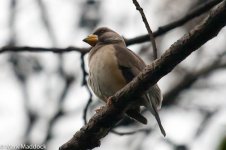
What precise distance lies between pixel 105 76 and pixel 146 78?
168 cm

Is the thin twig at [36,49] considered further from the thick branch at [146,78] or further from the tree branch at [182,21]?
the thick branch at [146,78]

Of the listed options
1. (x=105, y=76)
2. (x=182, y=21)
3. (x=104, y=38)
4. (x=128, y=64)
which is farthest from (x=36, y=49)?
(x=182, y=21)

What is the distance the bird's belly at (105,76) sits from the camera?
561 centimetres

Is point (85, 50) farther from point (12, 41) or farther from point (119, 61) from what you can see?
point (12, 41)

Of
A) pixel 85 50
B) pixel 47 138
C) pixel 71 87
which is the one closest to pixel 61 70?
pixel 71 87

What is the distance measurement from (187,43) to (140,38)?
2424mm

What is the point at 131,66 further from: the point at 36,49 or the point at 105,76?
the point at 36,49

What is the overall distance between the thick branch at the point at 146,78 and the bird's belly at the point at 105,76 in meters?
1.03

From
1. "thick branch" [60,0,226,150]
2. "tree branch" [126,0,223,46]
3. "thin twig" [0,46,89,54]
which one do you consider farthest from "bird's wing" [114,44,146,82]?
"thick branch" [60,0,226,150]

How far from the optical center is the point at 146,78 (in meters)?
4.01

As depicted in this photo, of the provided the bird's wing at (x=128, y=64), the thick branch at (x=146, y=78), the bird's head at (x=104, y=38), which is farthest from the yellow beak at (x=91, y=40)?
the thick branch at (x=146, y=78)

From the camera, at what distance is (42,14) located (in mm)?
9969

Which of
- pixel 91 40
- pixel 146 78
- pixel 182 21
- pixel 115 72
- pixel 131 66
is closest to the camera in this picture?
pixel 146 78

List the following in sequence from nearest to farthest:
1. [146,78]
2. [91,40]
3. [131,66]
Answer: [146,78], [131,66], [91,40]
